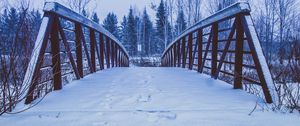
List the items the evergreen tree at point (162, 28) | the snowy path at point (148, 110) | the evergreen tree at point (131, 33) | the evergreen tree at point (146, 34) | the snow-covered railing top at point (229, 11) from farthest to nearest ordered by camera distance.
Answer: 1. the evergreen tree at point (131, 33)
2. the evergreen tree at point (146, 34)
3. the evergreen tree at point (162, 28)
4. the snow-covered railing top at point (229, 11)
5. the snowy path at point (148, 110)

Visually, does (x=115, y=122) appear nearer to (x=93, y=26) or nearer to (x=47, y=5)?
(x=47, y=5)

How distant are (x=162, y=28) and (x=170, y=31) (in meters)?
1.30

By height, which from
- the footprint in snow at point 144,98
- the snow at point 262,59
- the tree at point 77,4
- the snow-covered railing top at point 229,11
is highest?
the tree at point 77,4

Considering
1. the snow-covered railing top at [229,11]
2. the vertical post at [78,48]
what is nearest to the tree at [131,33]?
the snow-covered railing top at [229,11]

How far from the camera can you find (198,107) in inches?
92.7

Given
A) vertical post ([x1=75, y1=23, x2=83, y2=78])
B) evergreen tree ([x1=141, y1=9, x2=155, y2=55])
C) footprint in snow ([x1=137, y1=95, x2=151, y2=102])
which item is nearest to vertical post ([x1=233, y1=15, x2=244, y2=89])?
footprint in snow ([x1=137, y1=95, x2=151, y2=102])

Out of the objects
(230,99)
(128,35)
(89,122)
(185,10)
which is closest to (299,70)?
(230,99)

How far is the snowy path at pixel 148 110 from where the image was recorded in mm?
1979

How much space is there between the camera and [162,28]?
121ft

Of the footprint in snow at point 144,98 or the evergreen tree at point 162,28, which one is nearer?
the footprint in snow at point 144,98

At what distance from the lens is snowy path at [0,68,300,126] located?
6.49 ft

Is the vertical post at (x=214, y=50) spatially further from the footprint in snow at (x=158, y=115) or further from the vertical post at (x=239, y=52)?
the footprint in snow at (x=158, y=115)

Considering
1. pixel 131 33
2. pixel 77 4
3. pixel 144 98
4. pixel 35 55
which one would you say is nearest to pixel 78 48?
pixel 35 55

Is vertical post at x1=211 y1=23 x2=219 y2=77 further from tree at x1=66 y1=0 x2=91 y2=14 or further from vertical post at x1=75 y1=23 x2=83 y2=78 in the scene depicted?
tree at x1=66 y1=0 x2=91 y2=14
